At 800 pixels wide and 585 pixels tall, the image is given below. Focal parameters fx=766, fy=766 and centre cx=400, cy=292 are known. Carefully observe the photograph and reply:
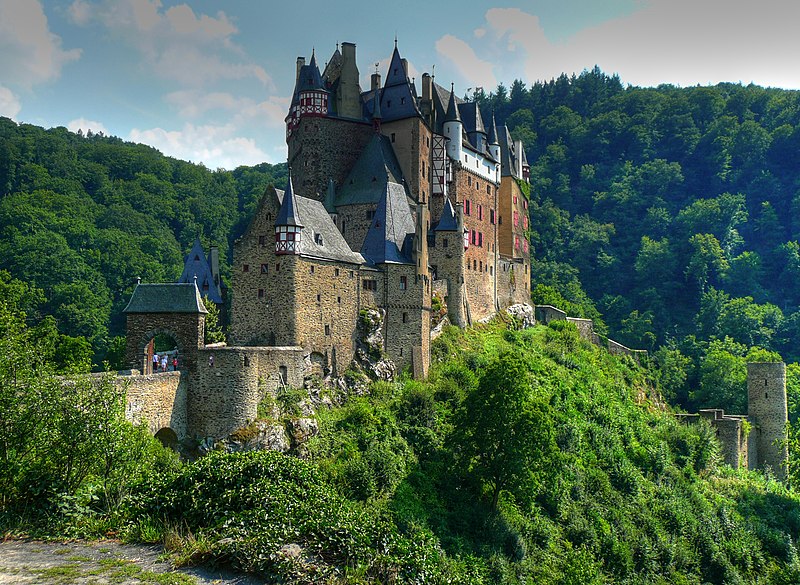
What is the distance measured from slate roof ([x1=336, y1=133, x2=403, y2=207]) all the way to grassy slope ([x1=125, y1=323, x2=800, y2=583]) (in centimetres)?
1011

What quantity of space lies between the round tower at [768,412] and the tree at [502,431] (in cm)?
2883

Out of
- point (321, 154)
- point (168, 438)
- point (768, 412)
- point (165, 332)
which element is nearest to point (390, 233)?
point (321, 154)

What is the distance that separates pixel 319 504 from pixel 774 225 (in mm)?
96226

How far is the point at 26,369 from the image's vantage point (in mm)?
18578

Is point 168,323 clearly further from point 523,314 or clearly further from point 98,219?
point 98,219

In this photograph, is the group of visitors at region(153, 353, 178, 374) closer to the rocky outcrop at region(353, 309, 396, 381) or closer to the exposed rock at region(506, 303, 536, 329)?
the rocky outcrop at region(353, 309, 396, 381)

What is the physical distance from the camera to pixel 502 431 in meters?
33.5

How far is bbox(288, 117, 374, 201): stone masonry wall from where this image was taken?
50.0 metres

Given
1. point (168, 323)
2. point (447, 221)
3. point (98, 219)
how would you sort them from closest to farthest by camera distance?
point (168, 323), point (447, 221), point (98, 219)

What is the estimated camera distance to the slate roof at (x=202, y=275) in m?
49.5

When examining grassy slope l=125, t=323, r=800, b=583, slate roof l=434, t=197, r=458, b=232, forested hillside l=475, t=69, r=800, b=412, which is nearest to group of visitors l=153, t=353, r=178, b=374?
grassy slope l=125, t=323, r=800, b=583

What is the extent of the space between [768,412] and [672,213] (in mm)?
53754

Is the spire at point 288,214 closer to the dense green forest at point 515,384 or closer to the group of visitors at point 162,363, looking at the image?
the group of visitors at point 162,363

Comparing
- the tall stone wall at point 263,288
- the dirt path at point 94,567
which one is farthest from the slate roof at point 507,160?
the dirt path at point 94,567
